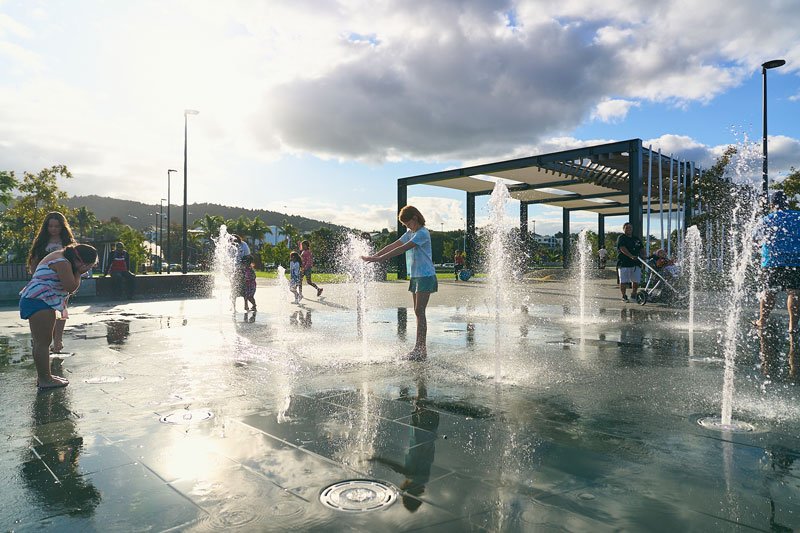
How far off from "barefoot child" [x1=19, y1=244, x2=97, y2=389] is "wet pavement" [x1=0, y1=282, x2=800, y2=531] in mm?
229

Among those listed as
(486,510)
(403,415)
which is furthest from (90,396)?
(486,510)

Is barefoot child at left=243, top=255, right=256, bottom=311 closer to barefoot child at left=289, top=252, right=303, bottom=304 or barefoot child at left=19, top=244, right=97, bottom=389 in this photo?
barefoot child at left=289, top=252, right=303, bottom=304

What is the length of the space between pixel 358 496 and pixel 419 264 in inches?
163

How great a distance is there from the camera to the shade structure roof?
2264 centimetres

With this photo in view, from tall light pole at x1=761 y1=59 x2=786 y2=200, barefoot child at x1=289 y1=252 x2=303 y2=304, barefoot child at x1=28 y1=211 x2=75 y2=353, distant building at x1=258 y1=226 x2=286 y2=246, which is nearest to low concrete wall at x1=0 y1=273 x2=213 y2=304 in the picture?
barefoot child at x1=289 y1=252 x2=303 y2=304

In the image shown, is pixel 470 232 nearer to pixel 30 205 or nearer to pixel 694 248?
pixel 694 248

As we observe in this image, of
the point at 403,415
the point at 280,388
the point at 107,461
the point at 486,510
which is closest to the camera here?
the point at 486,510

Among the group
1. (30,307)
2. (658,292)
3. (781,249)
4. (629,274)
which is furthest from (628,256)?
(30,307)

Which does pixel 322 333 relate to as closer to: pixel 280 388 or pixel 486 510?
pixel 280 388

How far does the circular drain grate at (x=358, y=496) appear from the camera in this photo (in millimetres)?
2479

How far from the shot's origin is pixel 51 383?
4949 mm

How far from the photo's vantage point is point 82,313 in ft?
39.6

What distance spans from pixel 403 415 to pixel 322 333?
4.92 meters

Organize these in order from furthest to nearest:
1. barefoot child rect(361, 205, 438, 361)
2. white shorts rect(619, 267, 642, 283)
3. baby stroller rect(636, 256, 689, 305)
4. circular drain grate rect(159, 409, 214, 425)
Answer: white shorts rect(619, 267, 642, 283), baby stroller rect(636, 256, 689, 305), barefoot child rect(361, 205, 438, 361), circular drain grate rect(159, 409, 214, 425)
